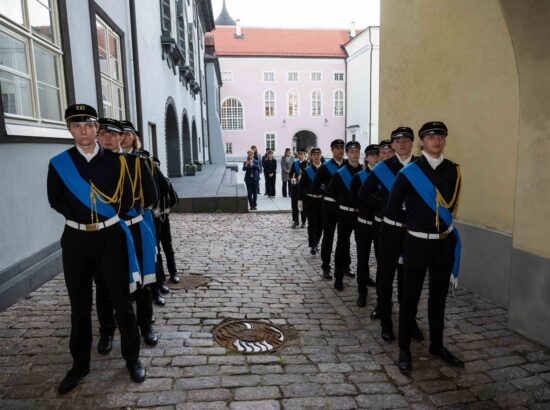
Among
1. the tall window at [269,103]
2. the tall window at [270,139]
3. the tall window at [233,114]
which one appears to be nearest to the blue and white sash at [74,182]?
the tall window at [233,114]

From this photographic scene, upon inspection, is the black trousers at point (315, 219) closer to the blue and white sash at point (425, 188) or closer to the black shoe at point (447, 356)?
the black shoe at point (447, 356)

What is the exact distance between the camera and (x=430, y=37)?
21.7 ft

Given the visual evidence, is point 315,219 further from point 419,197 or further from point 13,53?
point 13,53

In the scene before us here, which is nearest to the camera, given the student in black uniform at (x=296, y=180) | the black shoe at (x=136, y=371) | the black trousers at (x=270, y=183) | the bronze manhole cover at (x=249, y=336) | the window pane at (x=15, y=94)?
the black shoe at (x=136, y=371)

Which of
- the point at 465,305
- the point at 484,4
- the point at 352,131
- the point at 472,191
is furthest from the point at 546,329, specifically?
the point at 352,131

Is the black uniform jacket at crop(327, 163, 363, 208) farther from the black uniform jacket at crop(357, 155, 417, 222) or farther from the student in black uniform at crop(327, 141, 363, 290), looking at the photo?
the black uniform jacket at crop(357, 155, 417, 222)

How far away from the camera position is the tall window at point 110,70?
9.45m

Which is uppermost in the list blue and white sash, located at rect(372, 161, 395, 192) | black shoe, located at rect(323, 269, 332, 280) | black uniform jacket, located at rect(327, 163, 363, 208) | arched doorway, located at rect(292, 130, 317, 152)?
arched doorway, located at rect(292, 130, 317, 152)

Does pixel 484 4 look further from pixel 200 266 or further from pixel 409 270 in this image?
pixel 200 266

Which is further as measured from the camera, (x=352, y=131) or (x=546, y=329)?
(x=352, y=131)

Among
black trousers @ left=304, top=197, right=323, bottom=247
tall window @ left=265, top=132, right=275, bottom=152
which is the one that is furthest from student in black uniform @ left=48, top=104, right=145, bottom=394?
tall window @ left=265, top=132, right=275, bottom=152

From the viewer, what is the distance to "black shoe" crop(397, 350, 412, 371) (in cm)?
376

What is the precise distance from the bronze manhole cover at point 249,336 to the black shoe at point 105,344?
38.8 inches

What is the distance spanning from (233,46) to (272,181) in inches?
1747
